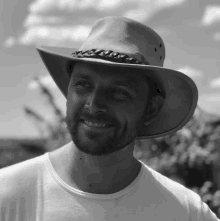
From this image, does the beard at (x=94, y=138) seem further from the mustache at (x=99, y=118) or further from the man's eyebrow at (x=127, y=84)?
the man's eyebrow at (x=127, y=84)

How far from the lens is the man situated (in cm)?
228

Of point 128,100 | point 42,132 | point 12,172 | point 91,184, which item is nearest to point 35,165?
point 12,172

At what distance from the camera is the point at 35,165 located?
7.88 feet

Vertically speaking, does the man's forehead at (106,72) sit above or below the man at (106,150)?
above

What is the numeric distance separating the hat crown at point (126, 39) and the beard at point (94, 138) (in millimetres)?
320

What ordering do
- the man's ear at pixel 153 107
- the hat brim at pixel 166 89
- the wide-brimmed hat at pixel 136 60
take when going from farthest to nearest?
the man's ear at pixel 153 107
the hat brim at pixel 166 89
the wide-brimmed hat at pixel 136 60

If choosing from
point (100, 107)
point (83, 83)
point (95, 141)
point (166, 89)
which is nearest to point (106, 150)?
point (95, 141)

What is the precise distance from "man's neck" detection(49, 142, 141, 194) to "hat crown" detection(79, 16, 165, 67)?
434 millimetres

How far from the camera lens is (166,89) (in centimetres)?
264

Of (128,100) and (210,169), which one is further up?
(128,100)

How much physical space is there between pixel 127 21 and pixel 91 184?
0.74 metres

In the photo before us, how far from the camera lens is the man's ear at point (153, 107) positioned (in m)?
2.61

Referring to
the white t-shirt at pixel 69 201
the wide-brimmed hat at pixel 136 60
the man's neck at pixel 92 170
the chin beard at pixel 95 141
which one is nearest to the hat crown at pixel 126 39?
the wide-brimmed hat at pixel 136 60

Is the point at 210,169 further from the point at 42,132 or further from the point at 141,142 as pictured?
the point at 42,132
